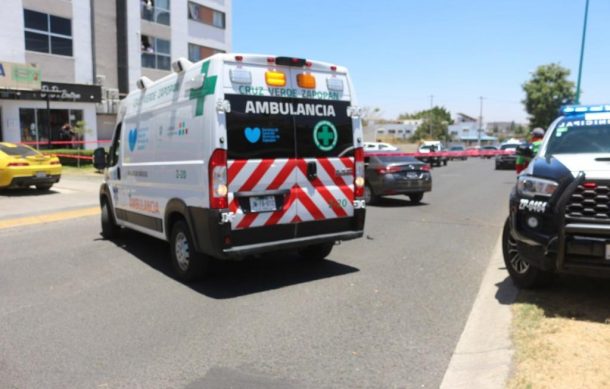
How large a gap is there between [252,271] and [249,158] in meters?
1.78

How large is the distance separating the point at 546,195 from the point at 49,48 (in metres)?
28.8

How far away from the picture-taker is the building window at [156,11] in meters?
33.9

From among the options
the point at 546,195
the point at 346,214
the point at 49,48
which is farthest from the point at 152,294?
the point at 49,48

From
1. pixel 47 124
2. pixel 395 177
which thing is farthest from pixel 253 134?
pixel 47 124

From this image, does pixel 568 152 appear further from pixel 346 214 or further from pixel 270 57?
pixel 270 57

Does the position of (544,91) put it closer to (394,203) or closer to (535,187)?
(394,203)

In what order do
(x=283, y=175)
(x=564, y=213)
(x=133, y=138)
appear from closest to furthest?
(x=564, y=213), (x=283, y=175), (x=133, y=138)

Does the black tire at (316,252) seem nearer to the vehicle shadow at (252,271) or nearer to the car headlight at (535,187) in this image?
the vehicle shadow at (252,271)

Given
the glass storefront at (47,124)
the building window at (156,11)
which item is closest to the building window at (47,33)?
the glass storefront at (47,124)

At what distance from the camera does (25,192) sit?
15969 millimetres

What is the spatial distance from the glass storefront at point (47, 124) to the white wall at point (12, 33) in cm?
260

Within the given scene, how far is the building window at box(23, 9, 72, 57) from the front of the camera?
26.8 metres

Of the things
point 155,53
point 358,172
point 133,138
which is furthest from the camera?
point 155,53

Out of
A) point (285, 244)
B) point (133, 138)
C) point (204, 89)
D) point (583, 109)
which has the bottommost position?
point (285, 244)
